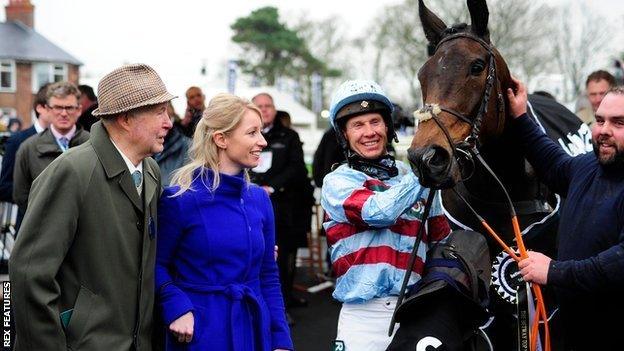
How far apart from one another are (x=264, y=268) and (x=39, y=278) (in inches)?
40.3

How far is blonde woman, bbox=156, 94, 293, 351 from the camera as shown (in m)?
2.87

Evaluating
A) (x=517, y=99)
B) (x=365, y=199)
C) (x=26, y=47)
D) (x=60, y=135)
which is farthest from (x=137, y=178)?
(x=26, y=47)

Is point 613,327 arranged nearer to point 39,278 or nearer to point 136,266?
point 136,266

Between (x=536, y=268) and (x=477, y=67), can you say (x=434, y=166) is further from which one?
(x=477, y=67)

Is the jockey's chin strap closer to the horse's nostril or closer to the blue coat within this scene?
the horse's nostril

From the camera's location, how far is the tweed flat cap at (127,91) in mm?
2783

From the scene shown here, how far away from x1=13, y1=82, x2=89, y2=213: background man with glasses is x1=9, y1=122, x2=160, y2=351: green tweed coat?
9.53 ft

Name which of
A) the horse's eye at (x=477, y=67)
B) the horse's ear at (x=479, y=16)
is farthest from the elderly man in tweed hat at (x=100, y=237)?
the horse's ear at (x=479, y=16)

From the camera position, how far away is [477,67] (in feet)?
11.1

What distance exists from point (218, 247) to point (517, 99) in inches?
67.2

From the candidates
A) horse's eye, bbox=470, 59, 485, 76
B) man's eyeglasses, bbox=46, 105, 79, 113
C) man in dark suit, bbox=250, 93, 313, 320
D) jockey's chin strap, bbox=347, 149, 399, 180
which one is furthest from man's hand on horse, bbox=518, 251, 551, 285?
man in dark suit, bbox=250, 93, 313, 320

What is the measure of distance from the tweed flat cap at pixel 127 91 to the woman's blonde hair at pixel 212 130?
27 centimetres

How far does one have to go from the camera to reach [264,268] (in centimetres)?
321

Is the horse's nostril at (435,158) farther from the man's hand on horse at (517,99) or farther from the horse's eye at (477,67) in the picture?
the man's hand on horse at (517,99)
